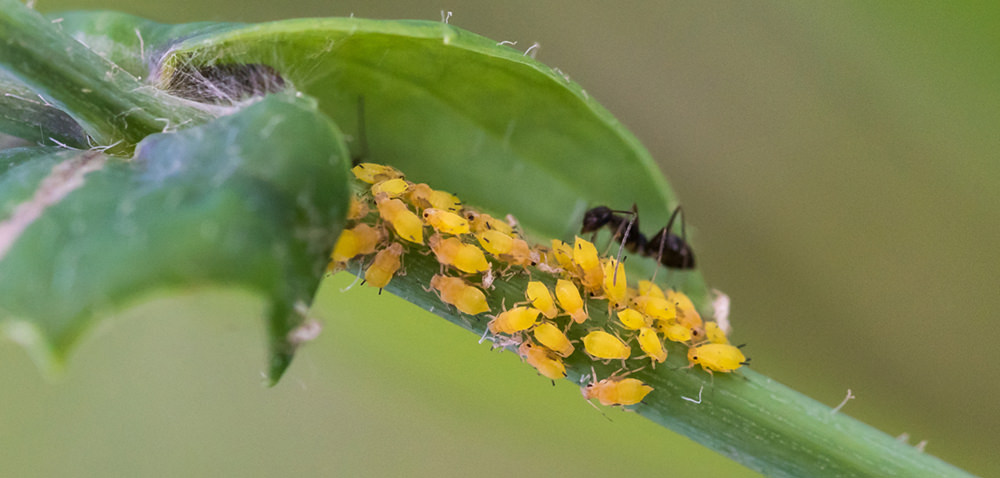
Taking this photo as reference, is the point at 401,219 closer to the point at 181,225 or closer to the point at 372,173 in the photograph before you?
the point at 372,173

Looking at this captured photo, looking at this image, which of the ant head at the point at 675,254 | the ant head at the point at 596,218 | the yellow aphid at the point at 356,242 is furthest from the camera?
the ant head at the point at 675,254

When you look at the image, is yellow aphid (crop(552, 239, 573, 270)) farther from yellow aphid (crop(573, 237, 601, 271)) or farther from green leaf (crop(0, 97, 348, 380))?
green leaf (crop(0, 97, 348, 380))

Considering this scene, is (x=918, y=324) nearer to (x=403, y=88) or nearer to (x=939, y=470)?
(x=939, y=470)

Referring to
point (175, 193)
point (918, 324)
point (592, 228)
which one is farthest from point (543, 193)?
point (918, 324)

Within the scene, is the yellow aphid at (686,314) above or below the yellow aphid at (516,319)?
above

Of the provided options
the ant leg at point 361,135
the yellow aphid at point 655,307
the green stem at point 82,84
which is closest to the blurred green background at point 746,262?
the ant leg at point 361,135

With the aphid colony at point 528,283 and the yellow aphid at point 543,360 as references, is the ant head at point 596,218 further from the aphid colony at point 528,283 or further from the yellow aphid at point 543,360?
the yellow aphid at point 543,360
